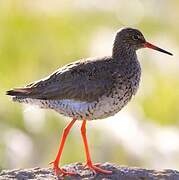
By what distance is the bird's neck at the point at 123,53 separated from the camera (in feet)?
60.7

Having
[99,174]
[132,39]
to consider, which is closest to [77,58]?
[132,39]

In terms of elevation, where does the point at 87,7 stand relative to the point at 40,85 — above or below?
above

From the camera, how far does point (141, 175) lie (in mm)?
17547

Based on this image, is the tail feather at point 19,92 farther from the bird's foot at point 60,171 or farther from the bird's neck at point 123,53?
the bird's neck at point 123,53

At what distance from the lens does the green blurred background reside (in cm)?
2319

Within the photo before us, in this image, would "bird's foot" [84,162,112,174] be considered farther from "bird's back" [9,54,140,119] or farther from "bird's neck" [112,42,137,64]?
"bird's neck" [112,42,137,64]

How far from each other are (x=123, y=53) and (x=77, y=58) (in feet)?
25.7

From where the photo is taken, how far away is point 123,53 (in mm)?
18625

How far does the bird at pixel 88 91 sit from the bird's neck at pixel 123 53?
6 centimetres

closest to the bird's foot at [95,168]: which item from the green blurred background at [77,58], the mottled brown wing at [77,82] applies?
the mottled brown wing at [77,82]

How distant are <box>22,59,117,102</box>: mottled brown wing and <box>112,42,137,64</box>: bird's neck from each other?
17.0 inches

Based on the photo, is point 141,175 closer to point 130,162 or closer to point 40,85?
point 40,85

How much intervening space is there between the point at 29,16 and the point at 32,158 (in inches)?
246

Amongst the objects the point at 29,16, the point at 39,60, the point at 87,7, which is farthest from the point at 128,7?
the point at 39,60
